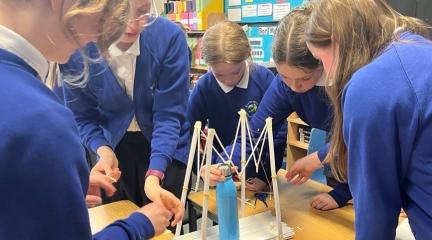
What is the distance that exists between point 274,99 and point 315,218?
48 centimetres

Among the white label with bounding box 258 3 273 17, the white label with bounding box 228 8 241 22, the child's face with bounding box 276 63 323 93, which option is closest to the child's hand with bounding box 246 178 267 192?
the child's face with bounding box 276 63 323 93

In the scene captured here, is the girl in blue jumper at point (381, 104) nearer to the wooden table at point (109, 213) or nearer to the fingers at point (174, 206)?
the fingers at point (174, 206)

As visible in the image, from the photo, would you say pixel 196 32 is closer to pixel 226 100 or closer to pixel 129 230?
pixel 226 100

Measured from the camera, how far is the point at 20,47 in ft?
1.65

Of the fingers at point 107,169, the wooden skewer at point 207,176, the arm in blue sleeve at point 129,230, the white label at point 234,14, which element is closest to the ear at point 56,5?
the arm in blue sleeve at point 129,230

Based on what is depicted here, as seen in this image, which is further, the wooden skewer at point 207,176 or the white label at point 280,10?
the white label at point 280,10

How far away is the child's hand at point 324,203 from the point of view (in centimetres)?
135

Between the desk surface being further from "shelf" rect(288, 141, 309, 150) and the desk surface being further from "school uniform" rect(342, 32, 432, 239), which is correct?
"shelf" rect(288, 141, 309, 150)

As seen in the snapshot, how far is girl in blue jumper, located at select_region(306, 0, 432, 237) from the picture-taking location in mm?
702

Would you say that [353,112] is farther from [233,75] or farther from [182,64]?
[233,75]

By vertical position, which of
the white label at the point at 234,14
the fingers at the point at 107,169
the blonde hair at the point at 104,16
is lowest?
the fingers at the point at 107,169

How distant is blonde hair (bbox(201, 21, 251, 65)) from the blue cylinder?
609 millimetres

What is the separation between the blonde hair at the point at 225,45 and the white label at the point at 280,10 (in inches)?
69.4

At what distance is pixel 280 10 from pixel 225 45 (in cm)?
195
